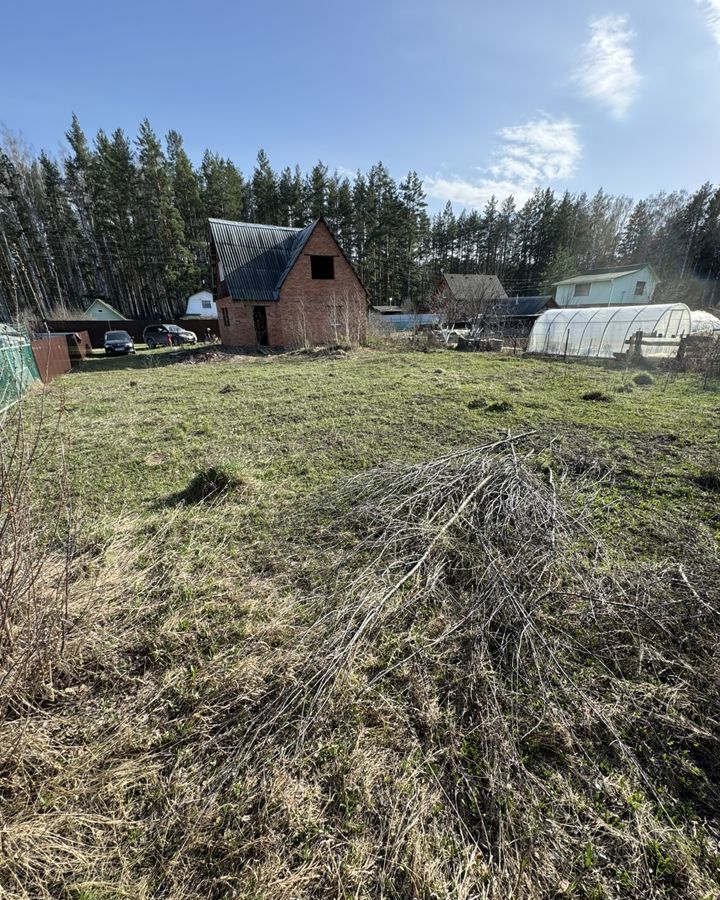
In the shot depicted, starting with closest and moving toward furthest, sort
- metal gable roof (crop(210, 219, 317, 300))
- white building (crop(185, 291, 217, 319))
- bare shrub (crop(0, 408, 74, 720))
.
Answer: bare shrub (crop(0, 408, 74, 720))
metal gable roof (crop(210, 219, 317, 300))
white building (crop(185, 291, 217, 319))

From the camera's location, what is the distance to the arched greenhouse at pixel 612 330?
645 inches

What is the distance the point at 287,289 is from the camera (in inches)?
757

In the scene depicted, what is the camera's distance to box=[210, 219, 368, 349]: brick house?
1919cm

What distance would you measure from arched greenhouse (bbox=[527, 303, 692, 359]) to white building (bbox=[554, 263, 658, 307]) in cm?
2084

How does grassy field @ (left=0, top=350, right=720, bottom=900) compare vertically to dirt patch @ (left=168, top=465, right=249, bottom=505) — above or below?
below

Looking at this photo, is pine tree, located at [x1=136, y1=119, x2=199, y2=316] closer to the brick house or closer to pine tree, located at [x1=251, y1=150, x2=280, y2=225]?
pine tree, located at [x1=251, y1=150, x2=280, y2=225]

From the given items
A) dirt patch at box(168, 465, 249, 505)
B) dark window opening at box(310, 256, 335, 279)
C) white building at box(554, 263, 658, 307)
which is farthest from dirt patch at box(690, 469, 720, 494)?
white building at box(554, 263, 658, 307)

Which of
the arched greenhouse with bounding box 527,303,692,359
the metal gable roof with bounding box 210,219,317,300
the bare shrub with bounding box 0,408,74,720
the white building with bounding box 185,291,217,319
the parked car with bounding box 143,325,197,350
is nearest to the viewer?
the bare shrub with bounding box 0,408,74,720

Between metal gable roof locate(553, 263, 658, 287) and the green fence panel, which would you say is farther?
metal gable roof locate(553, 263, 658, 287)

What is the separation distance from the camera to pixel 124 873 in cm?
145

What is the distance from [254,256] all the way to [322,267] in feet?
12.9

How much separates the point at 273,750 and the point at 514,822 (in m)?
1.17

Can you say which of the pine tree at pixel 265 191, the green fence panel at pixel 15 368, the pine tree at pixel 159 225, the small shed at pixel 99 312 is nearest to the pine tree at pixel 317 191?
the pine tree at pixel 265 191

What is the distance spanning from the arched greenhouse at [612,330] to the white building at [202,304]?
34.2m
